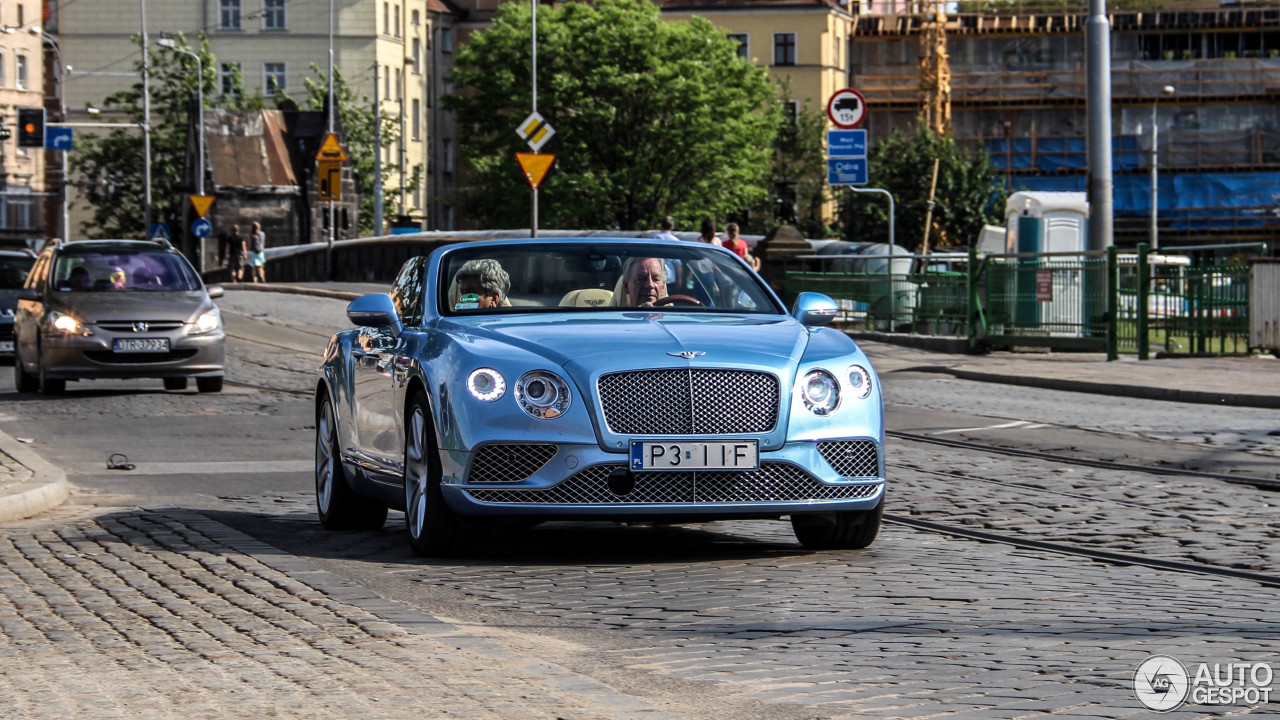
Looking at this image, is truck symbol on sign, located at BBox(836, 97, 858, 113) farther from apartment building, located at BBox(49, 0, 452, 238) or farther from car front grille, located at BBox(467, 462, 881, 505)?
apartment building, located at BBox(49, 0, 452, 238)

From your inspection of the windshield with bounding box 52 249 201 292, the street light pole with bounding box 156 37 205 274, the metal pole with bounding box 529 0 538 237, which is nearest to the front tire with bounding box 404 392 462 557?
the windshield with bounding box 52 249 201 292

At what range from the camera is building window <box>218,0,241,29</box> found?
108m

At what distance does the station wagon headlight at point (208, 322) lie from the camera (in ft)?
67.7

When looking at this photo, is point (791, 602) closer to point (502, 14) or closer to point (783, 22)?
point (502, 14)

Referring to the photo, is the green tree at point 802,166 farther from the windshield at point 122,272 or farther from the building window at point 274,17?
the windshield at point 122,272

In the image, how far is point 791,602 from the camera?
284 inches

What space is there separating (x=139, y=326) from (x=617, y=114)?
60.4 m

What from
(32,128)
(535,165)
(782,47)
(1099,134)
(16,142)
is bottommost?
(535,165)

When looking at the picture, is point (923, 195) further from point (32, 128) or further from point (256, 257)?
point (32, 128)

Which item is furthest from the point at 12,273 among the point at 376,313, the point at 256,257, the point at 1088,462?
the point at 256,257

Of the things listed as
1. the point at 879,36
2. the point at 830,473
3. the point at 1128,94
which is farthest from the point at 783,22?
the point at 830,473

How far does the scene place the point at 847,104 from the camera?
1147 inches

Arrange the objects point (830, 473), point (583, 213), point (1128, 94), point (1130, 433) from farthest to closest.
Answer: point (1128, 94) < point (583, 213) < point (1130, 433) < point (830, 473)

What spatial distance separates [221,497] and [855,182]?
1930 centimetres
